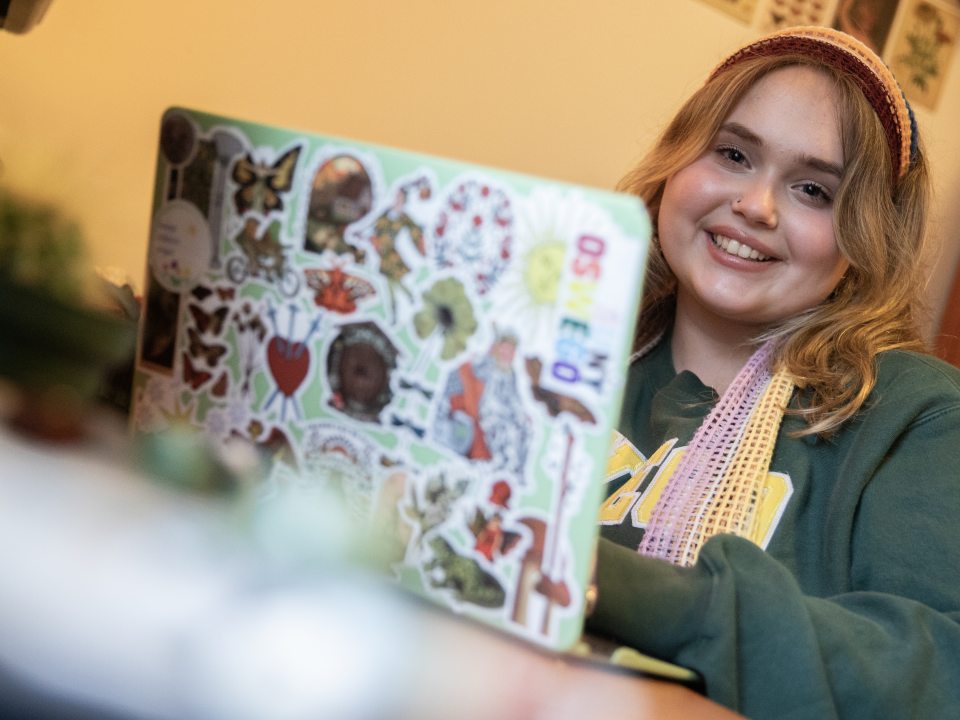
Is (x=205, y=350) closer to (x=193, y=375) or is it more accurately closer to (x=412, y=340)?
(x=193, y=375)

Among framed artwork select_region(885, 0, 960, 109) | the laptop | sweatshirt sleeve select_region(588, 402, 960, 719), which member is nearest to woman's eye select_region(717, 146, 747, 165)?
sweatshirt sleeve select_region(588, 402, 960, 719)

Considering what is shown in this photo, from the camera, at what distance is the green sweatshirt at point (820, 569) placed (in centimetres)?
62

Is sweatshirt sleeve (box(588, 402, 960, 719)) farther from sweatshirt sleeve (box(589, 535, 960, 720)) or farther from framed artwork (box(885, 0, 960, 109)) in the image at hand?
framed artwork (box(885, 0, 960, 109))

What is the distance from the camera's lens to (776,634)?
63 centimetres

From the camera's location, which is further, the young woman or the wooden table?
the young woman

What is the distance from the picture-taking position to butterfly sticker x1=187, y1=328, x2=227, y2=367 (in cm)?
60

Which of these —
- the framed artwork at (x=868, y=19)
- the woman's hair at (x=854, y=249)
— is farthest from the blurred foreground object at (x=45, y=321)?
the framed artwork at (x=868, y=19)

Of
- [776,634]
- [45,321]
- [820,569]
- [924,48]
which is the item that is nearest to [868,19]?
[924,48]

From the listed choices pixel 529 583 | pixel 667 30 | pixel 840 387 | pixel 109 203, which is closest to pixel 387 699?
pixel 529 583

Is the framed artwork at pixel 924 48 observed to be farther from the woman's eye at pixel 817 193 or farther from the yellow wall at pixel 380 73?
the woman's eye at pixel 817 193

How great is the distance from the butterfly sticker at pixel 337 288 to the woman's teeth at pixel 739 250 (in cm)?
61

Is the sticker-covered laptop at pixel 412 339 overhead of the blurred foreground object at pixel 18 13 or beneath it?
beneath

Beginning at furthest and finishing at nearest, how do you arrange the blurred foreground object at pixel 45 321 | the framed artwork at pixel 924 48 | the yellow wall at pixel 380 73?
the framed artwork at pixel 924 48
the yellow wall at pixel 380 73
the blurred foreground object at pixel 45 321

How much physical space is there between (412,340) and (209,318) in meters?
0.14
